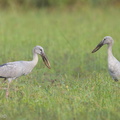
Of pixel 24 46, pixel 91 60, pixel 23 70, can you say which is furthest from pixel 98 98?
pixel 24 46

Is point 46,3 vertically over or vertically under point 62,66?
over

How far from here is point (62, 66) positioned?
31.9ft

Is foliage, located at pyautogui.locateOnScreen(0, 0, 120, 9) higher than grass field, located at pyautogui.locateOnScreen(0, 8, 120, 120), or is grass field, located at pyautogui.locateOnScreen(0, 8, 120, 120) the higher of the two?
foliage, located at pyautogui.locateOnScreen(0, 0, 120, 9)

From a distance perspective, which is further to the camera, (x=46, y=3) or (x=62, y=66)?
(x=46, y=3)

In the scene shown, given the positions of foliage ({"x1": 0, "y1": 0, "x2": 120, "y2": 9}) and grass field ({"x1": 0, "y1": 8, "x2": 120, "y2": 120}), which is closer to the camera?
grass field ({"x1": 0, "y1": 8, "x2": 120, "y2": 120})

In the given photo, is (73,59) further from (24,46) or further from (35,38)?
(35,38)

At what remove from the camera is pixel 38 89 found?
708 centimetres

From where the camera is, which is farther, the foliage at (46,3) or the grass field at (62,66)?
the foliage at (46,3)

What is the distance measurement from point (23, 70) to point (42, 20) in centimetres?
831

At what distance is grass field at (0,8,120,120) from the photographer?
20.8 feet

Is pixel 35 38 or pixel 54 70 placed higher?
pixel 35 38

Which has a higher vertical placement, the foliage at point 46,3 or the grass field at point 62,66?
the foliage at point 46,3

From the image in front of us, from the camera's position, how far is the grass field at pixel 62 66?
6.33 metres

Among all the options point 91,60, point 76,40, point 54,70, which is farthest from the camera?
point 76,40
